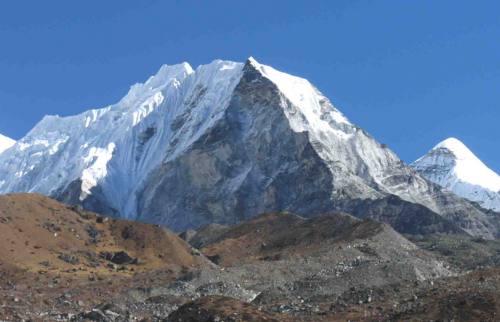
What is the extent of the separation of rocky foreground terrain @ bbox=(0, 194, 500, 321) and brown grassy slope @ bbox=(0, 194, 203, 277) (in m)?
→ 0.27

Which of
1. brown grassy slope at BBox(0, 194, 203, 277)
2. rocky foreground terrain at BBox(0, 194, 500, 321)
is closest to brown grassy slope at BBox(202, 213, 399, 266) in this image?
rocky foreground terrain at BBox(0, 194, 500, 321)

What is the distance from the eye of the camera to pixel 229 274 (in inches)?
Answer: 5349

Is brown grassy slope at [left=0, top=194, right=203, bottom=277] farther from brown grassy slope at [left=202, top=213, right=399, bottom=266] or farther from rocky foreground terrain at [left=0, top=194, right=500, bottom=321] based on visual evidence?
brown grassy slope at [left=202, top=213, right=399, bottom=266]

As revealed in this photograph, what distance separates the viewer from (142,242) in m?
176

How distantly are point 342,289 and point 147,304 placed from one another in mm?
23061

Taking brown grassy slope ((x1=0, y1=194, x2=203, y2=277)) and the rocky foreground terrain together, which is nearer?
the rocky foreground terrain

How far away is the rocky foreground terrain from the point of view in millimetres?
81062

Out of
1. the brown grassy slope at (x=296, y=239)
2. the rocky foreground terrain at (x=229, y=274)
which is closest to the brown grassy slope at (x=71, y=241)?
the rocky foreground terrain at (x=229, y=274)

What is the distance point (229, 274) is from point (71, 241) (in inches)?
1717

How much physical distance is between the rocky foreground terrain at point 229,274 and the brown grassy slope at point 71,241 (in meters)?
0.27

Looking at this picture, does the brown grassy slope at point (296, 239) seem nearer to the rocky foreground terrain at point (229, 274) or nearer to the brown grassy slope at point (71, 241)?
the rocky foreground terrain at point (229, 274)

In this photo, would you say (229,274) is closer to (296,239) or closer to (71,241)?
(71,241)

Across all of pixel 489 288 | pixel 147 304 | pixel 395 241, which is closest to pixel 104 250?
pixel 395 241

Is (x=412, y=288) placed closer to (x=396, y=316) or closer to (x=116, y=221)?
(x=396, y=316)
